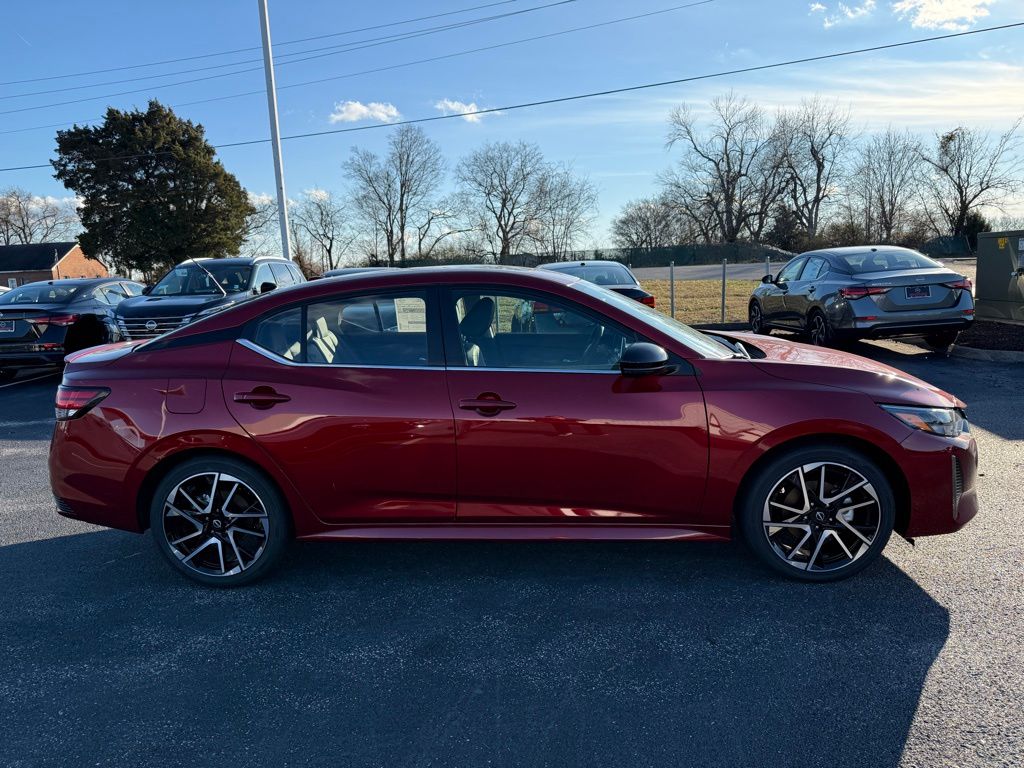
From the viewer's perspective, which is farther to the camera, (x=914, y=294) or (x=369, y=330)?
(x=914, y=294)

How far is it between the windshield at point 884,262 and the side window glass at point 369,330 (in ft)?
27.6

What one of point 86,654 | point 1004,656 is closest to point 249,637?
point 86,654

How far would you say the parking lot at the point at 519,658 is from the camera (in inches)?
98.3

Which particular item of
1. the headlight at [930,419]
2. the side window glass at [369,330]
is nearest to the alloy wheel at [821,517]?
the headlight at [930,419]

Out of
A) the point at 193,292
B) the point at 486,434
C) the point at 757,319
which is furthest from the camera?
the point at 757,319

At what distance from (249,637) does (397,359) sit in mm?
1507

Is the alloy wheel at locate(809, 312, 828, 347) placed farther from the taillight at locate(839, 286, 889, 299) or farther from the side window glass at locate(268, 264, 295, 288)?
the side window glass at locate(268, 264, 295, 288)

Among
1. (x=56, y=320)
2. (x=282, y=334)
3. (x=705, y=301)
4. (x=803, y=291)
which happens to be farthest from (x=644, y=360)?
(x=705, y=301)

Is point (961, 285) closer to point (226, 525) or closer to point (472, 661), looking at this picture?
point (472, 661)

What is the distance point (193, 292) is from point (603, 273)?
22.3ft

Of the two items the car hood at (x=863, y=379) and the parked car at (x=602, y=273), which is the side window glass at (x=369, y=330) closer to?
the car hood at (x=863, y=379)

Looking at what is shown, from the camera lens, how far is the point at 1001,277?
467 inches

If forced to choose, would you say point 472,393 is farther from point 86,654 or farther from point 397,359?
point 86,654

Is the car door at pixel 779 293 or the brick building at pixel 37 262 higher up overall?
the brick building at pixel 37 262
